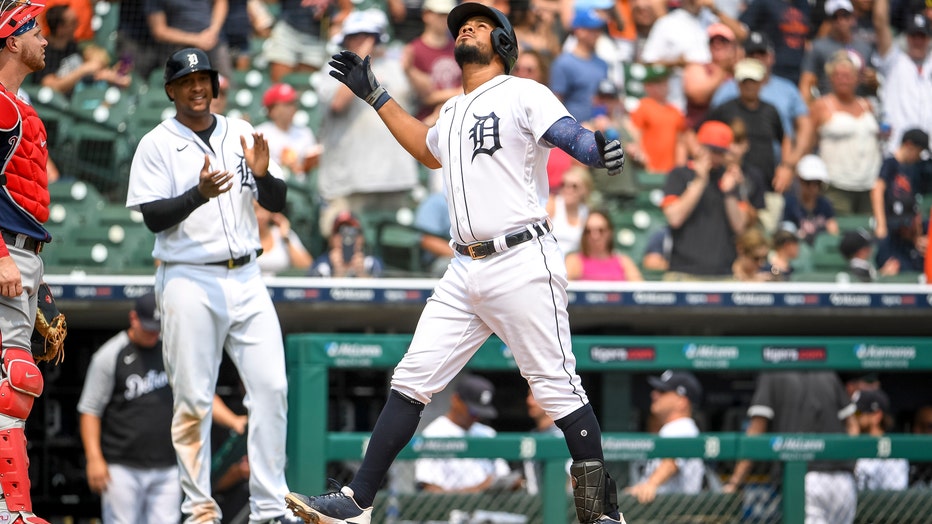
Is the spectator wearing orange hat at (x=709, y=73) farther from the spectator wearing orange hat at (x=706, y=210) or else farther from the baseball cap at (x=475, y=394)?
the baseball cap at (x=475, y=394)

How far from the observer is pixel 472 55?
4672mm

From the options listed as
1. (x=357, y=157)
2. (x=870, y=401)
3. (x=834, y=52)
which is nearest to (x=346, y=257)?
(x=357, y=157)

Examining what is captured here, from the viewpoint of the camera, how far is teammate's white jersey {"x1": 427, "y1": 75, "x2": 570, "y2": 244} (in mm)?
4543

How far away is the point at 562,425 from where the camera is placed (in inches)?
181

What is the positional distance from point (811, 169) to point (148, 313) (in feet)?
16.3

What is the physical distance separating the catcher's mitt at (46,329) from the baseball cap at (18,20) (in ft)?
3.14

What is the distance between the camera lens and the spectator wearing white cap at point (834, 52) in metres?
10.4

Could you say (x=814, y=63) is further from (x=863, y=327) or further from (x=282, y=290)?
(x=282, y=290)

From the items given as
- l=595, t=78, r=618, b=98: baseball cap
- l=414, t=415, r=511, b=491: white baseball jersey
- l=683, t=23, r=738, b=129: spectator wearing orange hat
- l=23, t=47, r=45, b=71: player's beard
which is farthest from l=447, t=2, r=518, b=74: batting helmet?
l=683, t=23, r=738, b=129: spectator wearing orange hat

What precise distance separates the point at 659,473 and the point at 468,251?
2772mm

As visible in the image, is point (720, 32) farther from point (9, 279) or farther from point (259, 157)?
point (9, 279)

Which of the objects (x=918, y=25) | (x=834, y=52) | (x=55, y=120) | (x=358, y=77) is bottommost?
(x=358, y=77)

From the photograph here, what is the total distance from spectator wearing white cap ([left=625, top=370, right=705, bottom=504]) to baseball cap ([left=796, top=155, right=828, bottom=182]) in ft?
8.41

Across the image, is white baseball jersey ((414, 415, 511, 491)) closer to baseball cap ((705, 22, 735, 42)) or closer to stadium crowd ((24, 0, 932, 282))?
stadium crowd ((24, 0, 932, 282))
